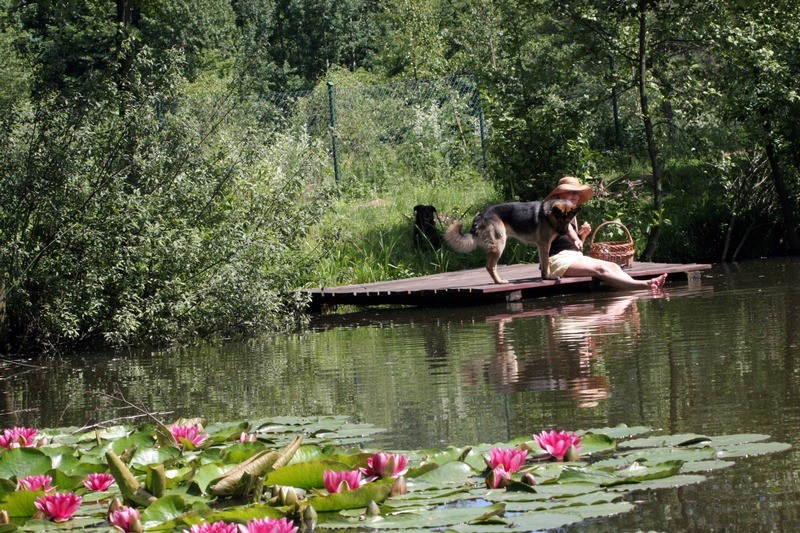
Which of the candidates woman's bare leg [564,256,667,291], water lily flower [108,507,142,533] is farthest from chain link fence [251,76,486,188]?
water lily flower [108,507,142,533]

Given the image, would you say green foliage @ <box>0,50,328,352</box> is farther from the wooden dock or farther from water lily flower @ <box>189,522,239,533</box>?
water lily flower @ <box>189,522,239,533</box>

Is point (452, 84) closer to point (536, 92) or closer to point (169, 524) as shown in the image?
point (536, 92)

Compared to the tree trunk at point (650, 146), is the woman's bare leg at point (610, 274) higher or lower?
lower

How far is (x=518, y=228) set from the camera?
49.5 ft

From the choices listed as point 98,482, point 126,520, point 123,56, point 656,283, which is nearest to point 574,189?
point 656,283

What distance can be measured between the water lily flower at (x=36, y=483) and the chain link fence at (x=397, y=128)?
18.8m

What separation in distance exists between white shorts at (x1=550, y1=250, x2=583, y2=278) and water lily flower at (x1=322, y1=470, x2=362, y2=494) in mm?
11142

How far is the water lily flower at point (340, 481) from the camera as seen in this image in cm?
410

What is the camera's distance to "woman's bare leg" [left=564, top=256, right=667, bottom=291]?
14914mm

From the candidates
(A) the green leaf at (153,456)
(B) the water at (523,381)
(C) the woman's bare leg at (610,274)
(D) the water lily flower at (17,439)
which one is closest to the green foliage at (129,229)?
(B) the water at (523,381)

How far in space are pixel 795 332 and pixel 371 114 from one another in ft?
55.0

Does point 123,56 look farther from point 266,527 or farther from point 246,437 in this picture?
point 266,527

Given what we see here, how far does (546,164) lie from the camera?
19.8 meters

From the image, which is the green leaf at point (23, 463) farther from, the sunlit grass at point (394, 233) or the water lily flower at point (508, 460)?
the sunlit grass at point (394, 233)
